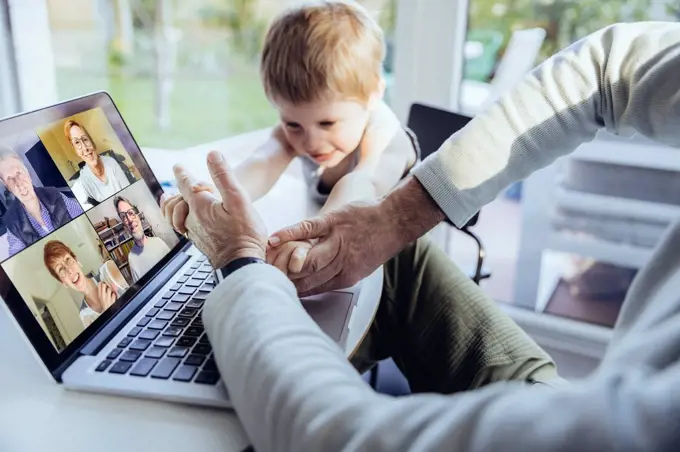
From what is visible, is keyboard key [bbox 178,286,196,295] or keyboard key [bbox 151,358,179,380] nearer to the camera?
keyboard key [bbox 151,358,179,380]

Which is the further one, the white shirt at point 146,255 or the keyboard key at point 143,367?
the white shirt at point 146,255

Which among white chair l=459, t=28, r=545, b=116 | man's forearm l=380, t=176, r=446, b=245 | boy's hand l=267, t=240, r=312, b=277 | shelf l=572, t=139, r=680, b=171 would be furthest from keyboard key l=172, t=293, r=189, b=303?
shelf l=572, t=139, r=680, b=171

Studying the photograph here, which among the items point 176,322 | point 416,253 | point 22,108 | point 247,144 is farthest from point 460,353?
point 22,108

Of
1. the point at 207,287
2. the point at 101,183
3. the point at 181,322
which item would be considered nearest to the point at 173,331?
the point at 181,322

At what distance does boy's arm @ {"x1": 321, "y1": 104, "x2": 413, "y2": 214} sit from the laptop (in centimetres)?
28

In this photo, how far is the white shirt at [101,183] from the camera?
72 cm

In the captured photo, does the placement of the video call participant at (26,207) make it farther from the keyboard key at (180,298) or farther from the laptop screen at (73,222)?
the keyboard key at (180,298)

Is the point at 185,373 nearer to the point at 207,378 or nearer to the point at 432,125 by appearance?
the point at 207,378

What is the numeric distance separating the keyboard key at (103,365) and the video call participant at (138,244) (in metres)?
0.16

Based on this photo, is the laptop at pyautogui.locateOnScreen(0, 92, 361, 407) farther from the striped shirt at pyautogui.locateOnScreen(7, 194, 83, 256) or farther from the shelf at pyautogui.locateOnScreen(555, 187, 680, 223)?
the shelf at pyautogui.locateOnScreen(555, 187, 680, 223)

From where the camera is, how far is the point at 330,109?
1031 mm

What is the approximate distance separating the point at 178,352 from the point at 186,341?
0.06ft

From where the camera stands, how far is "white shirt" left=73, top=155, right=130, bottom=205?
0.72 meters

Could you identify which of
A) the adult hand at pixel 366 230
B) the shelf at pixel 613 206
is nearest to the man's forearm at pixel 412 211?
the adult hand at pixel 366 230
